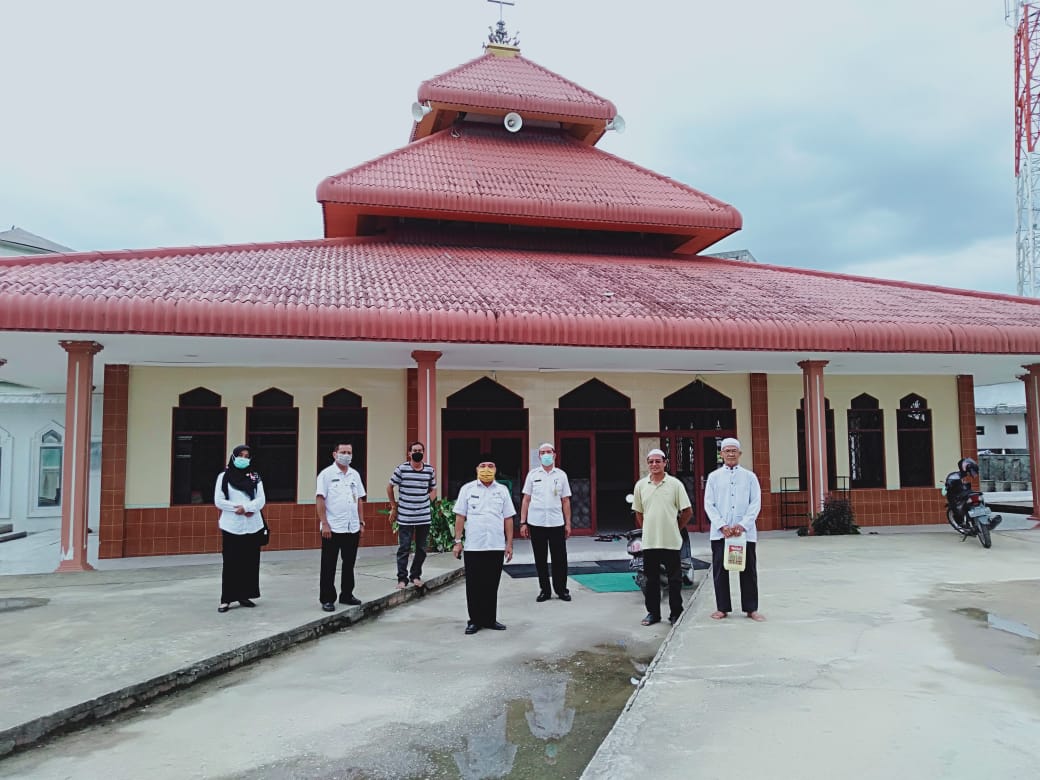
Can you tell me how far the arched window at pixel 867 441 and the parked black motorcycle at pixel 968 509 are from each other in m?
2.35

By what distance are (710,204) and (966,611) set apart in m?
10.0

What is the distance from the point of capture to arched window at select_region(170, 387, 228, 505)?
449 inches

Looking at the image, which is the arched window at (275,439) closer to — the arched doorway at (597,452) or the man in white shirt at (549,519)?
the arched doorway at (597,452)

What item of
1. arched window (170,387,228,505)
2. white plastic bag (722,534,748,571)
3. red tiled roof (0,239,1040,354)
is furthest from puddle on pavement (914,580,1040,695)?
arched window (170,387,228,505)

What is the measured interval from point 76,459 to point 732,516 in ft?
27.3

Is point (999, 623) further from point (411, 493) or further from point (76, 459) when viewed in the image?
point (76, 459)

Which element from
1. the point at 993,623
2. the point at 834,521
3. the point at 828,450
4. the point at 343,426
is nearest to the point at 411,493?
the point at 343,426

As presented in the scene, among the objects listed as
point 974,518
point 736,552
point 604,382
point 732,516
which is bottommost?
point 974,518

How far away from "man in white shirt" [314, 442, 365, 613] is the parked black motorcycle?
8700 mm

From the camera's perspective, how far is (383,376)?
1214 cm

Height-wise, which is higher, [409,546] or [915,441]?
[915,441]

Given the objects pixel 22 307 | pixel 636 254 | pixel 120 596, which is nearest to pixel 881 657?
pixel 120 596

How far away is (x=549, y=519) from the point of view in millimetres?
7277

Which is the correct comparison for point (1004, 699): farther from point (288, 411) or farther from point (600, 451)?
point (288, 411)
